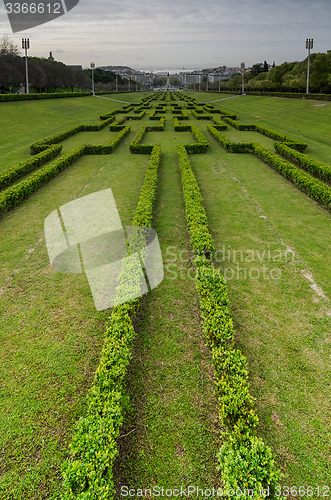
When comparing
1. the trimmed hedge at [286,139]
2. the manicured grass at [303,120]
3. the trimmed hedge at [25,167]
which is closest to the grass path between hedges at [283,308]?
the trimmed hedge at [286,139]

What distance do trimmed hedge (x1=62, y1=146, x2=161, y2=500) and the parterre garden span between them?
0.02 metres

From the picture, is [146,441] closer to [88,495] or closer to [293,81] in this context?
[88,495]

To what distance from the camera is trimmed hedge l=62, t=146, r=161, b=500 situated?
116 inches

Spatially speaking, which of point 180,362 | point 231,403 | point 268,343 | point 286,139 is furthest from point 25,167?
point 286,139

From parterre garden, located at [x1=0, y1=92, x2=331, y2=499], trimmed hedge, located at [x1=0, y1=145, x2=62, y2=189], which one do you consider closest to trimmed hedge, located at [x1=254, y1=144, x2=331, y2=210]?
parterre garden, located at [x1=0, y1=92, x2=331, y2=499]

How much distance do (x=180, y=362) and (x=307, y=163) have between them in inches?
535

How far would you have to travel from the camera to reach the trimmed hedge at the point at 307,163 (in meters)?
13.3

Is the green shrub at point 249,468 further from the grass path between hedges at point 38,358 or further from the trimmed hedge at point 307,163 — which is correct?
Answer: the trimmed hedge at point 307,163

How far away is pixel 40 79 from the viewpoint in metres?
57.2

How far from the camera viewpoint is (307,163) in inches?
579

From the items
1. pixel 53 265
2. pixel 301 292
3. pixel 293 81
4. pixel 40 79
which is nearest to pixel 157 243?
pixel 53 265

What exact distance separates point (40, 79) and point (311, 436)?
69993 millimetres

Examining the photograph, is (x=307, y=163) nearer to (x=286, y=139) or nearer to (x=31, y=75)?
(x=286, y=139)

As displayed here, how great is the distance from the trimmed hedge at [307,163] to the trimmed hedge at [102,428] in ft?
40.7
